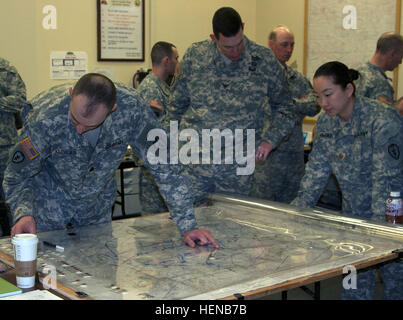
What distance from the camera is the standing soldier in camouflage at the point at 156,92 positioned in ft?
13.1

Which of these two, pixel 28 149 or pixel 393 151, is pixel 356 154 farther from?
pixel 28 149

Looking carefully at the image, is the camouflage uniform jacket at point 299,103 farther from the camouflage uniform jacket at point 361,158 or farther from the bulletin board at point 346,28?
the camouflage uniform jacket at point 361,158

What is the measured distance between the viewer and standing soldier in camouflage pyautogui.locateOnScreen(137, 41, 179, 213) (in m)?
3.98

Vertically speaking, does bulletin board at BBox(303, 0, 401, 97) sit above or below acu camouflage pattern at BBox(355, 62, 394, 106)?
above

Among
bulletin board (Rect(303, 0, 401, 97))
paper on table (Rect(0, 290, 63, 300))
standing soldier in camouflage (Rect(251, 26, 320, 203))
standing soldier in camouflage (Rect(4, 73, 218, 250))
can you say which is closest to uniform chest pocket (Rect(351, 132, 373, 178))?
standing soldier in camouflage (Rect(4, 73, 218, 250))

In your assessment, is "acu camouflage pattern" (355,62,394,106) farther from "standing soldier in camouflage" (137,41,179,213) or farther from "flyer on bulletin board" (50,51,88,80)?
"flyer on bulletin board" (50,51,88,80)

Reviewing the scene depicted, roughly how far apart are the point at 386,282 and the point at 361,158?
0.69 meters

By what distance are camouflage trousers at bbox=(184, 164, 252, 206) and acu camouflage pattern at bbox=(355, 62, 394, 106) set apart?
1.19 meters

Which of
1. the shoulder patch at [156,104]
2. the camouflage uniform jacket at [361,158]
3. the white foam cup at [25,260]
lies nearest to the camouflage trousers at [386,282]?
the camouflage uniform jacket at [361,158]

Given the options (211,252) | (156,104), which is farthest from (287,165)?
(211,252)

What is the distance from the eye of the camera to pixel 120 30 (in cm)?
551

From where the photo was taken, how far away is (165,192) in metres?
2.33

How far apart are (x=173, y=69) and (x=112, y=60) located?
1.37 m

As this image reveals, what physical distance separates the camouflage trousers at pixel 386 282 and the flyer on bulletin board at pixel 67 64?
11.0 feet
